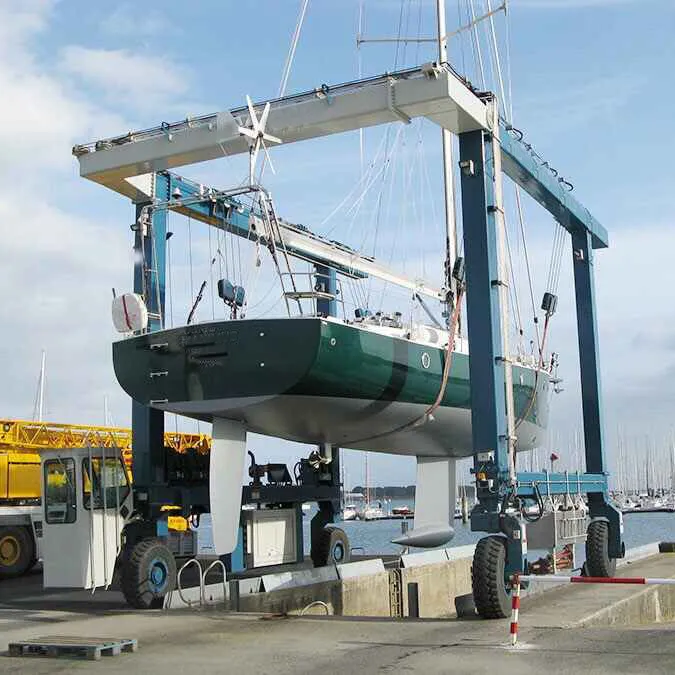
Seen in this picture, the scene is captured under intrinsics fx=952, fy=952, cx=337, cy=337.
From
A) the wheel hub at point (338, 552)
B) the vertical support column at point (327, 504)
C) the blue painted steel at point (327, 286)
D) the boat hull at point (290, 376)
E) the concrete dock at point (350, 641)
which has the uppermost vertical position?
the blue painted steel at point (327, 286)

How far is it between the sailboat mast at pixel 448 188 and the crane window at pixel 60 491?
631cm

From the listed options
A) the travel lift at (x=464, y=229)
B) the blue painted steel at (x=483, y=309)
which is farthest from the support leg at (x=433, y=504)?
the blue painted steel at (x=483, y=309)

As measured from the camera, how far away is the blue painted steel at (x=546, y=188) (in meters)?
14.3

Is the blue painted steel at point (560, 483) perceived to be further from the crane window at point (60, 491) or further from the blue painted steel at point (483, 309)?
the crane window at point (60, 491)

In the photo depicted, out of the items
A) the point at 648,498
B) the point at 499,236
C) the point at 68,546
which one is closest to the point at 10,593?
the point at 68,546

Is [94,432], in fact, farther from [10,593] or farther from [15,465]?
[10,593]

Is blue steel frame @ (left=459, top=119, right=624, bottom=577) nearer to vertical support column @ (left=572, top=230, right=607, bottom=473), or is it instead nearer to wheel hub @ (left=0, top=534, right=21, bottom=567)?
vertical support column @ (left=572, top=230, right=607, bottom=473)

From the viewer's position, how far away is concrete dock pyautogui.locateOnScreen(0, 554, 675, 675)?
8164 mm

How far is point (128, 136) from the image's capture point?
14758mm

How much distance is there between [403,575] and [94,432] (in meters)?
7.14

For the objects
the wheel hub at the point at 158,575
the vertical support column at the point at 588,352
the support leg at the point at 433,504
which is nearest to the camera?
the wheel hub at the point at 158,575

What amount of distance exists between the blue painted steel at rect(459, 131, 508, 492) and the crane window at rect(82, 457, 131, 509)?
17.6 feet

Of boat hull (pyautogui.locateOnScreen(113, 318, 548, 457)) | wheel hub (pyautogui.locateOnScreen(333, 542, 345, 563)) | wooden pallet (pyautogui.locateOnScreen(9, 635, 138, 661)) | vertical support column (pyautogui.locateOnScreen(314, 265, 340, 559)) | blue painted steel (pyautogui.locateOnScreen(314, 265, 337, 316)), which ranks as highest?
blue painted steel (pyautogui.locateOnScreen(314, 265, 337, 316))

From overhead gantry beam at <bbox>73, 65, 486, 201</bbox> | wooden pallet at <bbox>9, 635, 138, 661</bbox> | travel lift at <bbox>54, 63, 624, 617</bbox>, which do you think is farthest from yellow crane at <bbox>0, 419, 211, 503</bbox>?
wooden pallet at <bbox>9, 635, 138, 661</bbox>
